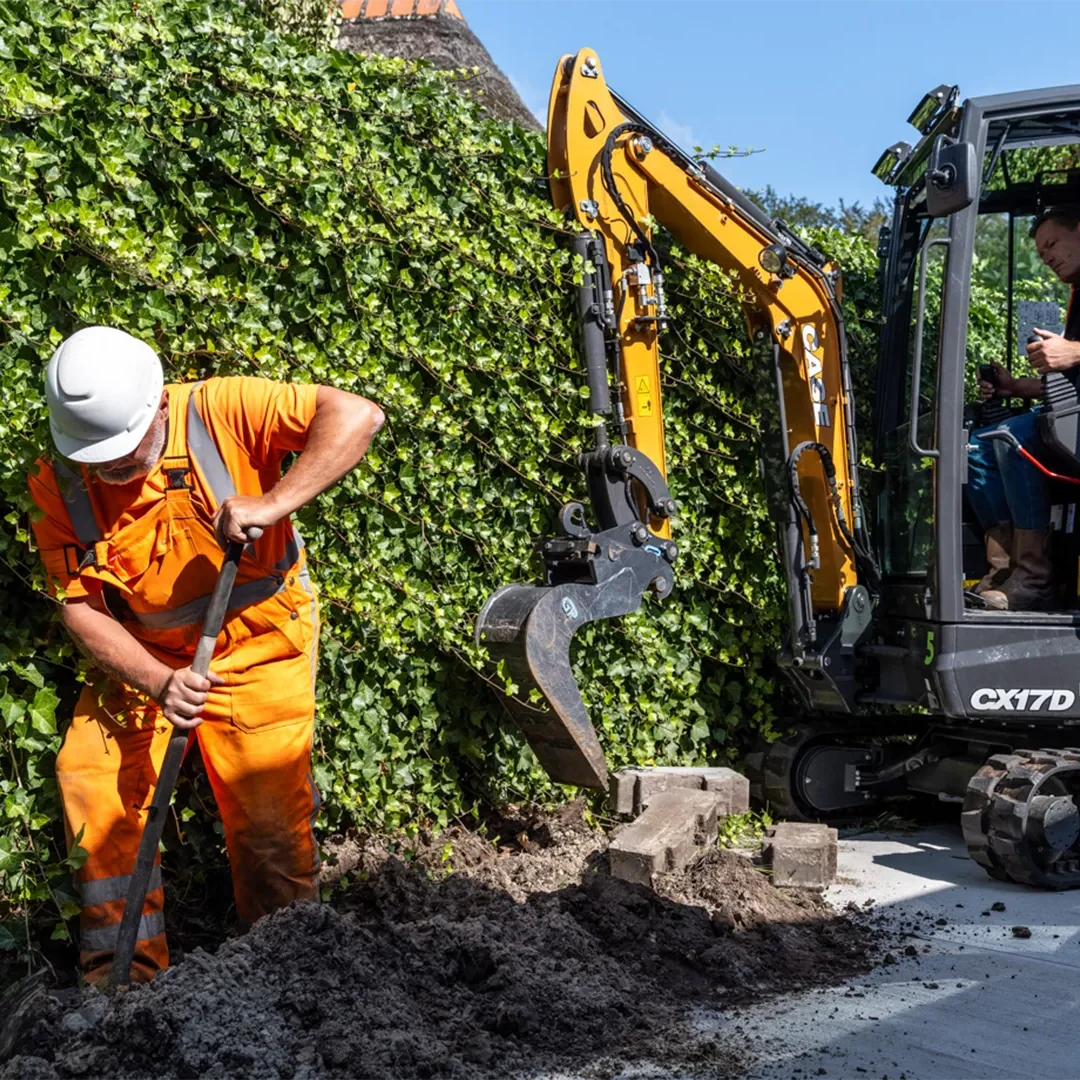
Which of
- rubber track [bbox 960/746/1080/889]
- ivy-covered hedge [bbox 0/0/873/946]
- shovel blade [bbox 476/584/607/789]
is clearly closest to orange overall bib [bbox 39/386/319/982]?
ivy-covered hedge [bbox 0/0/873/946]

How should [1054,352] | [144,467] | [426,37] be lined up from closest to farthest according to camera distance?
1. [144,467]
2. [1054,352]
3. [426,37]

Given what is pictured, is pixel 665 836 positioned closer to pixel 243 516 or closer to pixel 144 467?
pixel 243 516

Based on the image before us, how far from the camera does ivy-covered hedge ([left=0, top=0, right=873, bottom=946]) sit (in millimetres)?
3980

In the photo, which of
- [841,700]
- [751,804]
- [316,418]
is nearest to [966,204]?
[841,700]

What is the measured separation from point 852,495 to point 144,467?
330 cm

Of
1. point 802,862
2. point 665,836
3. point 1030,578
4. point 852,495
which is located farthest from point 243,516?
point 1030,578

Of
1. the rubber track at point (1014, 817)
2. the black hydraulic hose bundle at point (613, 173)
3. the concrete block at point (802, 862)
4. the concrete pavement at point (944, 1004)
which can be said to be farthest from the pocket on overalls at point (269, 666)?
the rubber track at point (1014, 817)

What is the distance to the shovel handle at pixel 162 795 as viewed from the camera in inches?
136

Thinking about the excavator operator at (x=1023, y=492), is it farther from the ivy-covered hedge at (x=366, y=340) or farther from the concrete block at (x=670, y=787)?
the concrete block at (x=670, y=787)

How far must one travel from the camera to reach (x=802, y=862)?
486 centimetres

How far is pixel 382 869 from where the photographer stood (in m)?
4.49

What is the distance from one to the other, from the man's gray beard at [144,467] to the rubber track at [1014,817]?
133 inches

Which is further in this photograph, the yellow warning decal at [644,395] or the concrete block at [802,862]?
the yellow warning decal at [644,395]

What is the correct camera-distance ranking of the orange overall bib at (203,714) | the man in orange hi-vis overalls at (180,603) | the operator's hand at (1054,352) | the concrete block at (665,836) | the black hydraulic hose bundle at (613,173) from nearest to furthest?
the man in orange hi-vis overalls at (180,603), the orange overall bib at (203,714), the concrete block at (665,836), the operator's hand at (1054,352), the black hydraulic hose bundle at (613,173)
